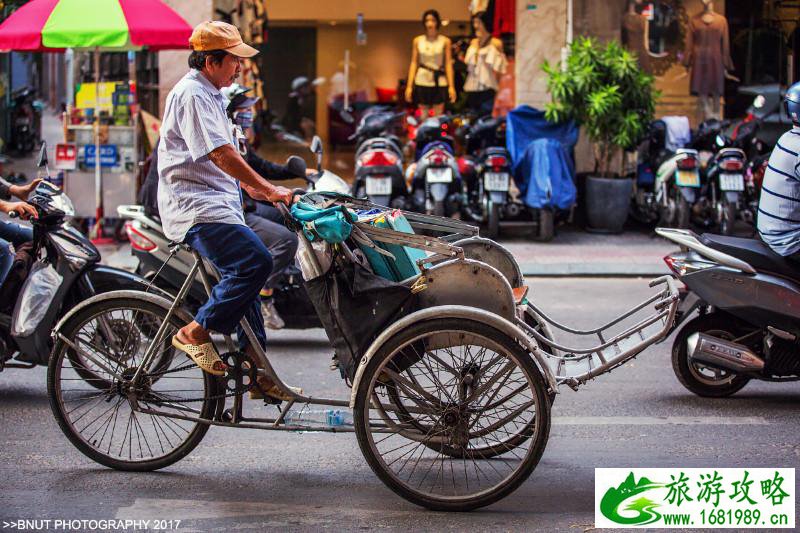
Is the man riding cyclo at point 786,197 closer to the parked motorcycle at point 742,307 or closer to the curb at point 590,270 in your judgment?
the parked motorcycle at point 742,307

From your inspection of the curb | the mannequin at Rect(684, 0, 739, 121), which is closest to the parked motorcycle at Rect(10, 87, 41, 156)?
the mannequin at Rect(684, 0, 739, 121)

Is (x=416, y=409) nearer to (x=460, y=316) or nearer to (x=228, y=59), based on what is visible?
(x=460, y=316)

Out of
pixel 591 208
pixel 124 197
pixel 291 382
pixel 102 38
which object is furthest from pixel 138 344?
pixel 591 208

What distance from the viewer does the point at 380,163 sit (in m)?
12.1

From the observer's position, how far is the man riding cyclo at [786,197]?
604 centimetres

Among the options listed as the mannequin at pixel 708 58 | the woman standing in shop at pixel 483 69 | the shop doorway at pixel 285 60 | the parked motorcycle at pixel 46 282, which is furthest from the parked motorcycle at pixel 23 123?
the parked motorcycle at pixel 46 282

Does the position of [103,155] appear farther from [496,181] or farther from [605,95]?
[605,95]

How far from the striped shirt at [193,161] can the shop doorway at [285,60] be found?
1278cm

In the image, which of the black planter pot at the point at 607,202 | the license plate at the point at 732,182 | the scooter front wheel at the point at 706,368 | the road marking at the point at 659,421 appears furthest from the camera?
the black planter pot at the point at 607,202

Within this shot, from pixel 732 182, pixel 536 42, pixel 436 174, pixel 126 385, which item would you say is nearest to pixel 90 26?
pixel 436 174

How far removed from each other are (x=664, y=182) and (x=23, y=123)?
1264cm

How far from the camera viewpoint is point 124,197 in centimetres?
1209

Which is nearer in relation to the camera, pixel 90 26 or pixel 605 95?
pixel 90 26

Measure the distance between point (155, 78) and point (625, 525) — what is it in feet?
34.1
